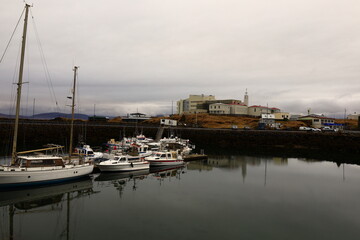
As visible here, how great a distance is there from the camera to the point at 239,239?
1692 centimetres

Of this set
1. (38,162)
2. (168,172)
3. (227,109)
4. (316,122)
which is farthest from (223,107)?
(38,162)

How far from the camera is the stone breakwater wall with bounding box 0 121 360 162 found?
69000 millimetres

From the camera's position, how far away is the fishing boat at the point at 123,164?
35.4 metres

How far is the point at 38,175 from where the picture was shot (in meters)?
26.7

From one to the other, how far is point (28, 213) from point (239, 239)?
17594mm

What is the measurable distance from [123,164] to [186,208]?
1641 centimetres

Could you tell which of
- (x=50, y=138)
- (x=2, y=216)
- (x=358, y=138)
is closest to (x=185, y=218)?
(x=2, y=216)

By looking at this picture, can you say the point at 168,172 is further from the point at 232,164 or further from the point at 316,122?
the point at 316,122

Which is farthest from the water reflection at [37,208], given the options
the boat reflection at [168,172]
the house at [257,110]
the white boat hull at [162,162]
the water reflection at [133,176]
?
the house at [257,110]

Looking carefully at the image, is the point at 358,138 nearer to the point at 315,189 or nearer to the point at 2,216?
the point at 315,189

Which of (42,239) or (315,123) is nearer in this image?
(42,239)

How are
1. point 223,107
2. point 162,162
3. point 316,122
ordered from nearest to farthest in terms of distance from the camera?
point 162,162 → point 316,122 → point 223,107

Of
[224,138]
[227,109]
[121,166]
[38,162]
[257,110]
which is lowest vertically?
[121,166]

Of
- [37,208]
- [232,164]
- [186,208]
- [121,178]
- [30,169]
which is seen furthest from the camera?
[232,164]
